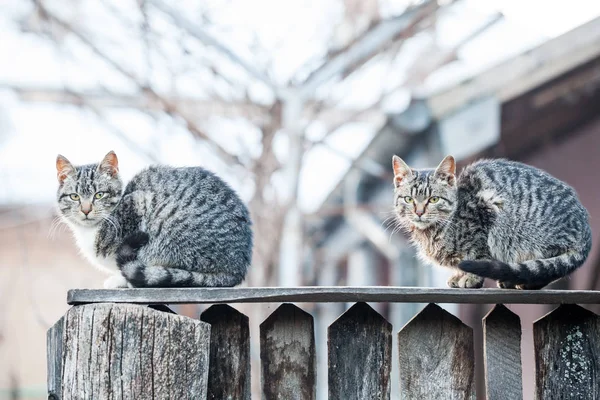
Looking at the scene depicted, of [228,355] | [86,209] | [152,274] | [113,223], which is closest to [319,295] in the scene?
[228,355]

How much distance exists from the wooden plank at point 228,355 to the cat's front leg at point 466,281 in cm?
92

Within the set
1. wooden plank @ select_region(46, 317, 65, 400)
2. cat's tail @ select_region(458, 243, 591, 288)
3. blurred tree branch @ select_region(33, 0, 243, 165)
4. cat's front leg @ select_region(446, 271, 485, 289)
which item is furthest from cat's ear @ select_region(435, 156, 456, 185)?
blurred tree branch @ select_region(33, 0, 243, 165)

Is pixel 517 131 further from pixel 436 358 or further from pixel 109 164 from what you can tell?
pixel 436 358

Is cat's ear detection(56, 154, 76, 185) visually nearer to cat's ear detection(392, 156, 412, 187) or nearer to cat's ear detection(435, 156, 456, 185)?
cat's ear detection(392, 156, 412, 187)

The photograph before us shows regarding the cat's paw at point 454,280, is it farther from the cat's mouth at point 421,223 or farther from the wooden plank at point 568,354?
the wooden plank at point 568,354

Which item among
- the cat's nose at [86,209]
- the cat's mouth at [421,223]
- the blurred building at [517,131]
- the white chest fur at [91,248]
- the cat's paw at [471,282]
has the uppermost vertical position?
the blurred building at [517,131]

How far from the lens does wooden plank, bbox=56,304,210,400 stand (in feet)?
6.57

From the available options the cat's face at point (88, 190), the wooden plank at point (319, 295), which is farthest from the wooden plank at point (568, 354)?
the cat's face at point (88, 190)

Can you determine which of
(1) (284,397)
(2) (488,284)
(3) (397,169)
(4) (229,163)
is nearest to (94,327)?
(1) (284,397)

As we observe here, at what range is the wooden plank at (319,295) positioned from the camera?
6.81ft

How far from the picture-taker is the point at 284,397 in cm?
229

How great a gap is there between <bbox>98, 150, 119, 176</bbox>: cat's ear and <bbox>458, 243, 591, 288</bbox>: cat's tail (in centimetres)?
151

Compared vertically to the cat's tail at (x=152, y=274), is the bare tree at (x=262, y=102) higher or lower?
higher

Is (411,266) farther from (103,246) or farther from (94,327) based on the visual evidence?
(94,327)
